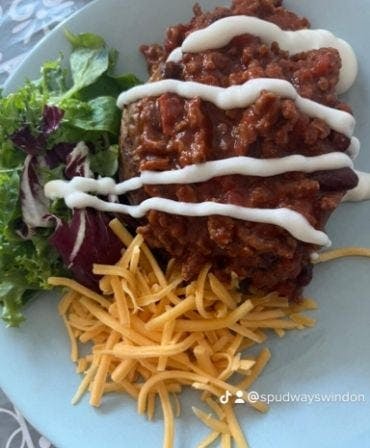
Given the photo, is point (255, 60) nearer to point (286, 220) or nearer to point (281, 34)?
point (281, 34)

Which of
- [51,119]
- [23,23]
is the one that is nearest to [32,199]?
[51,119]

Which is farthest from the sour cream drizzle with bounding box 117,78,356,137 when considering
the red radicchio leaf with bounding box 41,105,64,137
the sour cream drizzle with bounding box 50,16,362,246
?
A: the red radicchio leaf with bounding box 41,105,64,137

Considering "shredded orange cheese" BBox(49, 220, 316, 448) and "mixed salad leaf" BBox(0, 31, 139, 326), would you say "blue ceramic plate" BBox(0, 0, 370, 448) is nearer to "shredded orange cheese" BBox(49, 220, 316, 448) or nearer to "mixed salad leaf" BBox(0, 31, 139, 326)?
"shredded orange cheese" BBox(49, 220, 316, 448)

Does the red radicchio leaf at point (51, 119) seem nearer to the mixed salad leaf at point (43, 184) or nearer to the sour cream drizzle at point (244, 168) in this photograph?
the mixed salad leaf at point (43, 184)

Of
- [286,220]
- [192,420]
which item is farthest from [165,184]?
[192,420]

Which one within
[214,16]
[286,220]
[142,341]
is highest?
[214,16]

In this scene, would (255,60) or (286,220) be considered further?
(255,60)

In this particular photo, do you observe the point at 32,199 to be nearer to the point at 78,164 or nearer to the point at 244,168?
the point at 78,164
